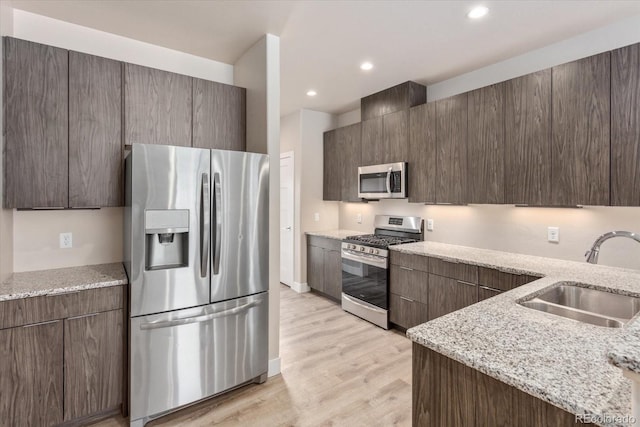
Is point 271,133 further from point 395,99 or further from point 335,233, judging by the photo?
point 335,233

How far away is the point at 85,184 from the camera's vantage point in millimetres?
2240

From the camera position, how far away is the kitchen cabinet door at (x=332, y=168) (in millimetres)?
4602

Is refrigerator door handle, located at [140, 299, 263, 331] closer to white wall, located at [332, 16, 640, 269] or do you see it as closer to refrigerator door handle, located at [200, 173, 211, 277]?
refrigerator door handle, located at [200, 173, 211, 277]

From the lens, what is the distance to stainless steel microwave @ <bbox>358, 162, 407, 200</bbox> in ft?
11.8

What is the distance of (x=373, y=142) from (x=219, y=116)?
2.00 metres

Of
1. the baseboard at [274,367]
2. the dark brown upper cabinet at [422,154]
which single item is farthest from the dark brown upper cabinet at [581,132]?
the baseboard at [274,367]

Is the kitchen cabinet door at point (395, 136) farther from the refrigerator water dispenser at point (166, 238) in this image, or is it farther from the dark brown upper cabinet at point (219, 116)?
the refrigerator water dispenser at point (166, 238)

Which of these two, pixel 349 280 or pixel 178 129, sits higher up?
pixel 178 129

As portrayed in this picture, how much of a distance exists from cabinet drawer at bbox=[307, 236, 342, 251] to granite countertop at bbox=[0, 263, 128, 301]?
2.53m

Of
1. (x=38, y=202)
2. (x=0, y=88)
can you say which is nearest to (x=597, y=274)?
(x=38, y=202)

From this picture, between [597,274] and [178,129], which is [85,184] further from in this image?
[597,274]

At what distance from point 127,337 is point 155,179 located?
3.46ft

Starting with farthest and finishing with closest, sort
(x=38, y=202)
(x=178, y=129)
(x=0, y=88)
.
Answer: (x=178, y=129)
(x=38, y=202)
(x=0, y=88)

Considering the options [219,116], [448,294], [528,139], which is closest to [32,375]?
[219,116]
